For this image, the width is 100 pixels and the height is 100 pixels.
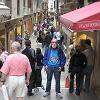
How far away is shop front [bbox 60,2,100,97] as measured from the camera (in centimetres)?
802

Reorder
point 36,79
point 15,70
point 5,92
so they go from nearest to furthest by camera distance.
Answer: point 15,70, point 5,92, point 36,79

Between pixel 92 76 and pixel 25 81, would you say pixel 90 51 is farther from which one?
pixel 25 81

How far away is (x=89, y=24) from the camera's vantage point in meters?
7.98

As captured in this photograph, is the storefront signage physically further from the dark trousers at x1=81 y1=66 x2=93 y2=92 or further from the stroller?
the stroller

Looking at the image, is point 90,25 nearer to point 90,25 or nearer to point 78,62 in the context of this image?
point 90,25

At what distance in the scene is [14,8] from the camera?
31797 mm

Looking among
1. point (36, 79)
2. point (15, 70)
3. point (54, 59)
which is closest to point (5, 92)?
point (15, 70)

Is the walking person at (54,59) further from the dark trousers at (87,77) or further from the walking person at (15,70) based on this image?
the walking person at (15,70)

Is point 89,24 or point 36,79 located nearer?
point 89,24

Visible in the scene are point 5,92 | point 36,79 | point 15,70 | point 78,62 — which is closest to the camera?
point 15,70

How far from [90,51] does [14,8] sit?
20.5 metres

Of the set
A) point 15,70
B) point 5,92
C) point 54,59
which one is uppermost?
point 15,70

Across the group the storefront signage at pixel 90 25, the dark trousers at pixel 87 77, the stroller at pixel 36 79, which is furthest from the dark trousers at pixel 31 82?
the storefront signage at pixel 90 25

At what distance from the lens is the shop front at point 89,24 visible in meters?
8.02
